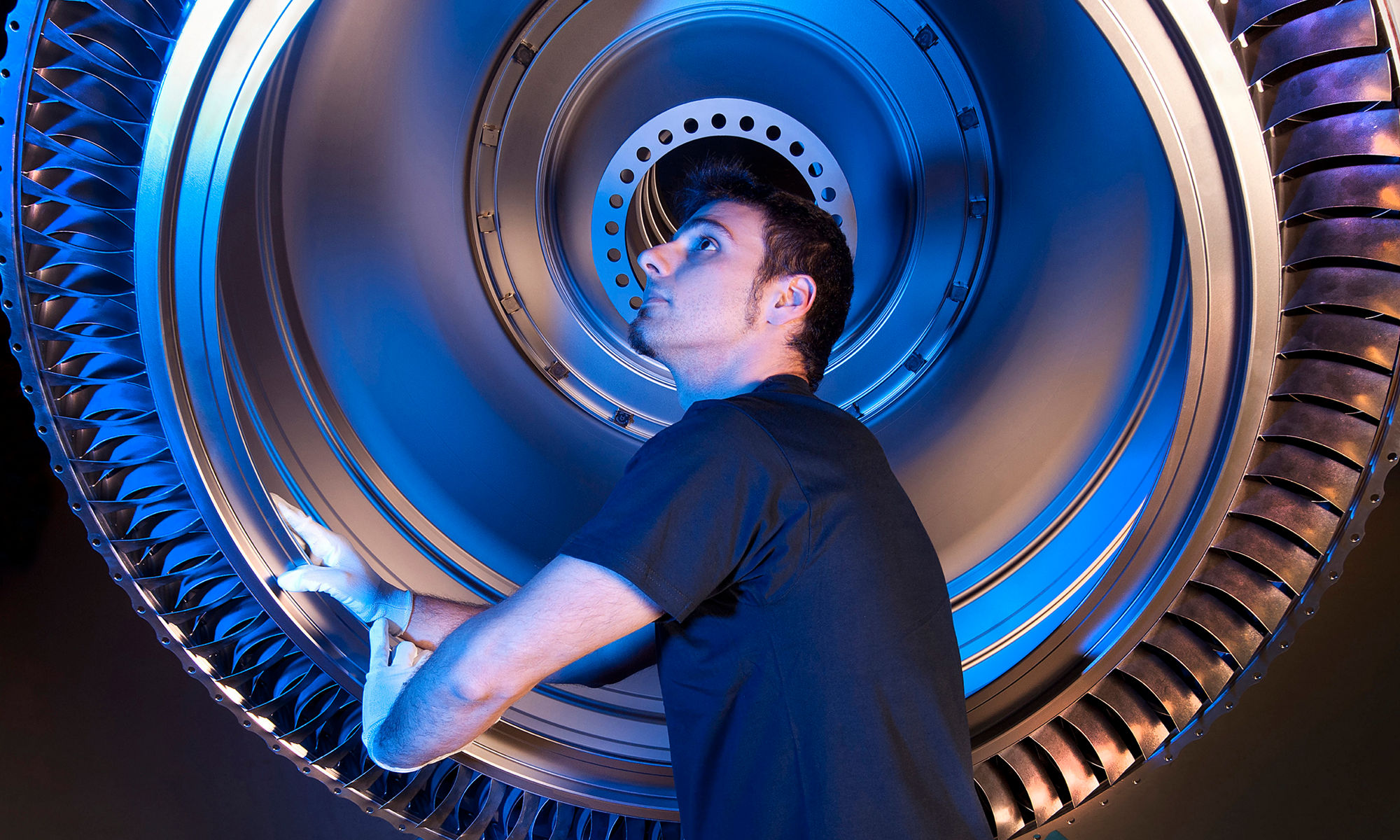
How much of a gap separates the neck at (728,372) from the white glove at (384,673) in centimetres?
40

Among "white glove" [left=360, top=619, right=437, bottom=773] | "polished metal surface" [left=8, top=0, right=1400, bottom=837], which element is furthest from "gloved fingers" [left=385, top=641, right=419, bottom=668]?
"polished metal surface" [left=8, top=0, right=1400, bottom=837]

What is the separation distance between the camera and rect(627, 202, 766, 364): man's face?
874 millimetres

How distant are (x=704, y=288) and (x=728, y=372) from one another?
10 centimetres

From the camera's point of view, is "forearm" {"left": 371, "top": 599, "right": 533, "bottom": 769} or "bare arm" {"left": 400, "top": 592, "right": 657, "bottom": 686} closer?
"forearm" {"left": 371, "top": 599, "right": 533, "bottom": 769}

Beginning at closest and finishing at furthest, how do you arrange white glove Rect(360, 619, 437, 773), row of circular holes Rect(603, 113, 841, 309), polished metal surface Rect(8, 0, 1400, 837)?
polished metal surface Rect(8, 0, 1400, 837) < white glove Rect(360, 619, 437, 773) < row of circular holes Rect(603, 113, 841, 309)

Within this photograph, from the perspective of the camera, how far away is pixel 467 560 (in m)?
1.02

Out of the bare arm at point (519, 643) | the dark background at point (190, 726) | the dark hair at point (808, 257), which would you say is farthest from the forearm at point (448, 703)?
the dark background at point (190, 726)

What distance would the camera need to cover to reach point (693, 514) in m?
0.61

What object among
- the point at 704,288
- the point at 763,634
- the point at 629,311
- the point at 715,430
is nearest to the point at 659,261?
the point at 704,288

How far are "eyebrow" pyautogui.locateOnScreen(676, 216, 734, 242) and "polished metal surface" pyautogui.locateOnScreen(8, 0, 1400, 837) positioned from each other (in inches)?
5.0

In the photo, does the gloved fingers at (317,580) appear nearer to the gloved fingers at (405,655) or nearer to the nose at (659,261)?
the gloved fingers at (405,655)

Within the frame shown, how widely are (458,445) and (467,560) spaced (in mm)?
152

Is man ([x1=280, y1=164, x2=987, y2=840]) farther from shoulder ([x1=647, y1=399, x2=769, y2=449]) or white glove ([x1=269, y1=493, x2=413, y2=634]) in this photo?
white glove ([x1=269, y1=493, x2=413, y2=634])

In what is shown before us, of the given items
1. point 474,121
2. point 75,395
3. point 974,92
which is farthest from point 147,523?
point 974,92
